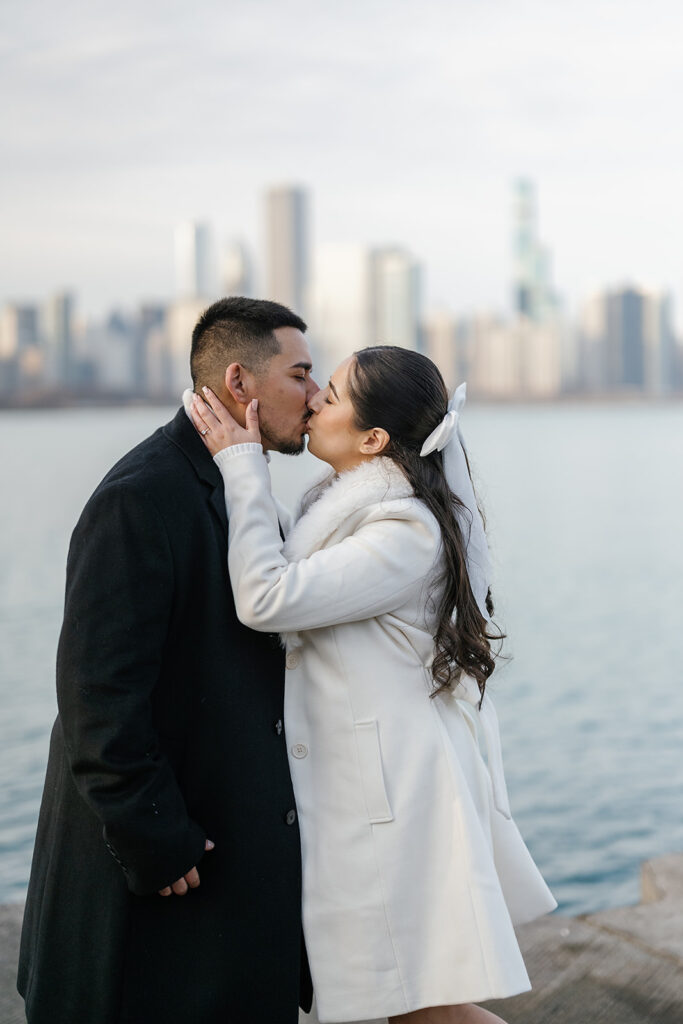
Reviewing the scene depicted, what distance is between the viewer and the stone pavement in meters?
2.97

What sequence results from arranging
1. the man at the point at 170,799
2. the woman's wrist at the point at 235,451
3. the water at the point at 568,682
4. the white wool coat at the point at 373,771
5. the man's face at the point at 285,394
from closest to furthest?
1. the man at the point at 170,799
2. the white wool coat at the point at 373,771
3. the woman's wrist at the point at 235,451
4. the man's face at the point at 285,394
5. the water at the point at 568,682

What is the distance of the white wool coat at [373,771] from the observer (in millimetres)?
2201

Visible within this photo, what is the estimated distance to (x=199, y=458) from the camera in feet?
7.63

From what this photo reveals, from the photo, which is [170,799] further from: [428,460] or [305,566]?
[428,460]

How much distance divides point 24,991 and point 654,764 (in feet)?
22.9

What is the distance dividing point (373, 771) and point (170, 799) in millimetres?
399

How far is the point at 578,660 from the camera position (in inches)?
480

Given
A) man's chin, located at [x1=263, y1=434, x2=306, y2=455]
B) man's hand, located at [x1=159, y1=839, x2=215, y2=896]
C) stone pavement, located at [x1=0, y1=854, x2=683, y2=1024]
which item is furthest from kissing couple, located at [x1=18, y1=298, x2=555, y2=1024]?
stone pavement, located at [x1=0, y1=854, x2=683, y2=1024]

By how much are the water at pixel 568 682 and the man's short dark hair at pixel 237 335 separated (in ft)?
1.97

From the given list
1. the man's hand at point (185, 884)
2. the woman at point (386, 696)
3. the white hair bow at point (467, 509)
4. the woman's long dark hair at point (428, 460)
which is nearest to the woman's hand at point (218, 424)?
the woman at point (386, 696)

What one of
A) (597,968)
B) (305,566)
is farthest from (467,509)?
(597,968)

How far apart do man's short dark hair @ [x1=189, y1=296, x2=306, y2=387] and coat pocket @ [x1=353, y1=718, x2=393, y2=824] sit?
79cm

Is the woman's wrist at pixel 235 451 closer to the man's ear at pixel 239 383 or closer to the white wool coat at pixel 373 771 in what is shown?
the white wool coat at pixel 373 771

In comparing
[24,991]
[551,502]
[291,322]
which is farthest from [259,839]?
[551,502]
